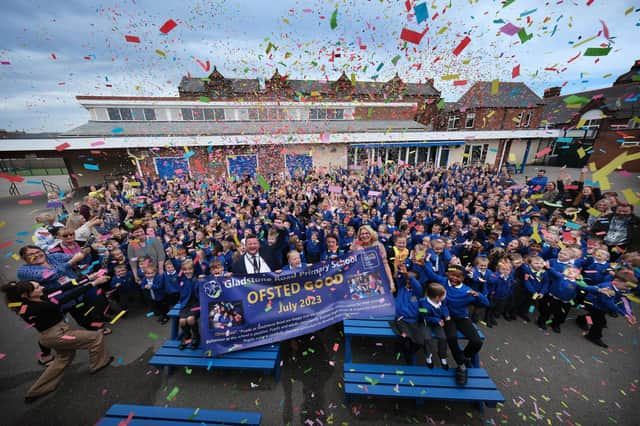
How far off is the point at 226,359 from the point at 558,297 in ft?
19.6

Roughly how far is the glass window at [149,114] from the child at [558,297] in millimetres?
27935

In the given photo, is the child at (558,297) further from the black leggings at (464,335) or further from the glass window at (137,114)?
the glass window at (137,114)

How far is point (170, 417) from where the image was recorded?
2619 mm

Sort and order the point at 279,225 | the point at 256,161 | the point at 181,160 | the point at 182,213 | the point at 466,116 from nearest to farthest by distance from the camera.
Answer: the point at 279,225 → the point at 182,213 → the point at 181,160 → the point at 256,161 → the point at 466,116

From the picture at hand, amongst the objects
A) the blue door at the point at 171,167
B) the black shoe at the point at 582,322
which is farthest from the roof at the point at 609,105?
the blue door at the point at 171,167

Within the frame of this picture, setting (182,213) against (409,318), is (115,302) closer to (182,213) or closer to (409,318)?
(182,213)

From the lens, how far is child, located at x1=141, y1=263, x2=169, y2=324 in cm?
465

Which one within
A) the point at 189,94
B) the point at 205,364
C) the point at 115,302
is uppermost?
the point at 189,94

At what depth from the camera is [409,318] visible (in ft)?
11.7

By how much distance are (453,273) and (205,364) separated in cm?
389

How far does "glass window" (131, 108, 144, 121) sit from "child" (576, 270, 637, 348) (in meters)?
29.0

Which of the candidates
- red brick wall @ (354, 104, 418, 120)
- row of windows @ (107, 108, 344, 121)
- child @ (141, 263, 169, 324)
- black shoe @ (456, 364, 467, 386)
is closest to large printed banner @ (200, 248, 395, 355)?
black shoe @ (456, 364, 467, 386)

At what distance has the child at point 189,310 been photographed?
11.8 ft

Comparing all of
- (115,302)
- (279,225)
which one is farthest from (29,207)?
(279,225)
